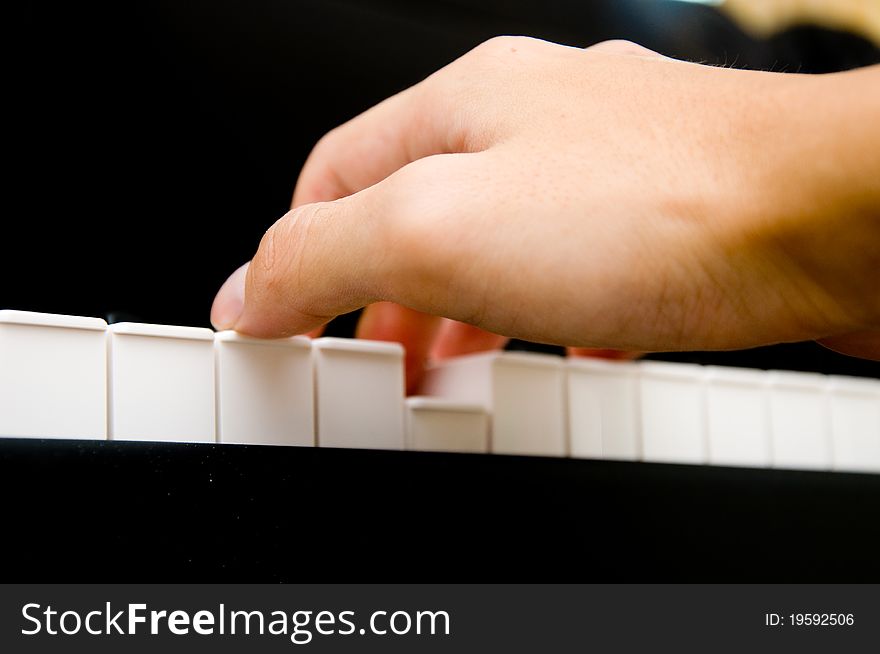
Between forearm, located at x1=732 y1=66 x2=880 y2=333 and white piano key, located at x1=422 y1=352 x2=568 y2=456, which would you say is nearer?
forearm, located at x1=732 y1=66 x2=880 y2=333

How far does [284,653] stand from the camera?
48 centimetres

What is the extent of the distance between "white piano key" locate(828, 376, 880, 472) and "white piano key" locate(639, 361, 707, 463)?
0.16 metres

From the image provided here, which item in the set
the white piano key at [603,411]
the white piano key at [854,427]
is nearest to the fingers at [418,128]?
the white piano key at [603,411]

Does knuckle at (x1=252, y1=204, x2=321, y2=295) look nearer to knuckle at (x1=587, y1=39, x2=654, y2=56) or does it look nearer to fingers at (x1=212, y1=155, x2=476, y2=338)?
fingers at (x1=212, y1=155, x2=476, y2=338)

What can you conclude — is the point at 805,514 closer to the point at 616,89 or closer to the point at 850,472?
the point at 850,472

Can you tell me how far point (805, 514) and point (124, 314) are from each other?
0.55 meters

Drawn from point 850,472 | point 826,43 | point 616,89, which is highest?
point 826,43

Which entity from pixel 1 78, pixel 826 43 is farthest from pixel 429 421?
pixel 826 43

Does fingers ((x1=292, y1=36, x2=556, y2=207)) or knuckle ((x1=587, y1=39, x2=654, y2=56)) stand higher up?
knuckle ((x1=587, y1=39, x2=654, y2=56))

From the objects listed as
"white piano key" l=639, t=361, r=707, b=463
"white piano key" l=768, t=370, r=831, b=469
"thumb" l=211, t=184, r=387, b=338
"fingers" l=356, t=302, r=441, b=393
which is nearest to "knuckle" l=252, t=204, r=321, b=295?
"thumb" l=211, t=184, r=387, b=338

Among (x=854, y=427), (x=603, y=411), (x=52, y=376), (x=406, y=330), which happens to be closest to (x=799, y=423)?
(x=854, y=427)

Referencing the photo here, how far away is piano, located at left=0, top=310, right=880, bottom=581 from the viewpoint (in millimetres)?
460

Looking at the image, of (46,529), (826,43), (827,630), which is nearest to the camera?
(46,529)

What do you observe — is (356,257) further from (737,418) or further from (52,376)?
(737,418)
